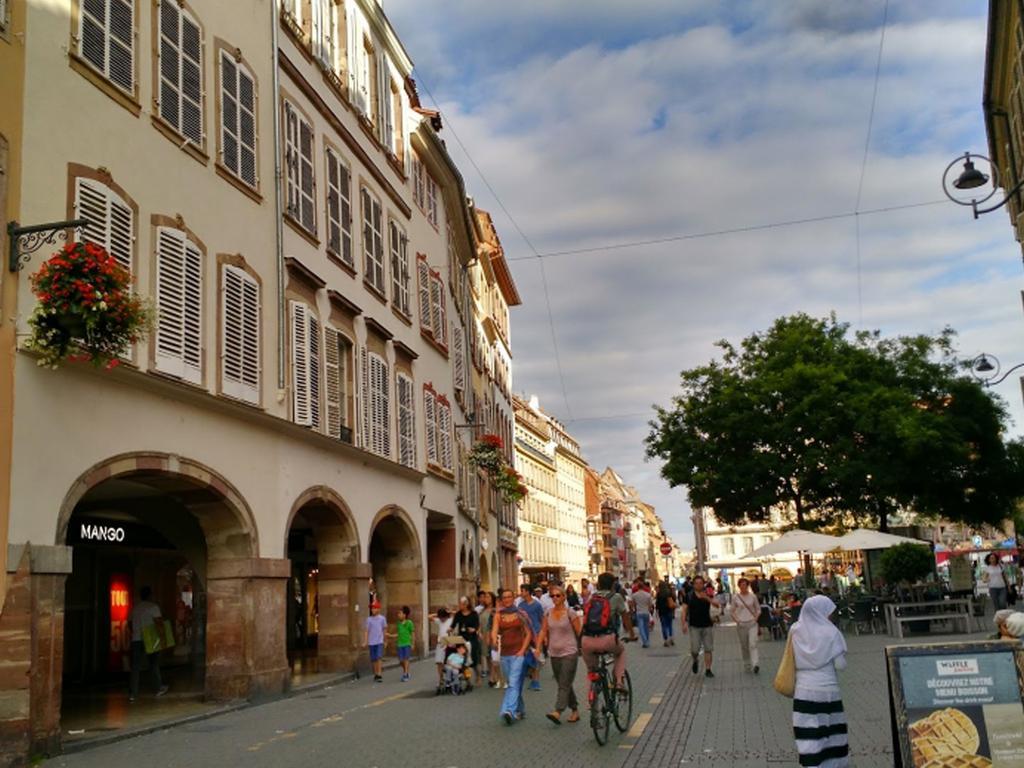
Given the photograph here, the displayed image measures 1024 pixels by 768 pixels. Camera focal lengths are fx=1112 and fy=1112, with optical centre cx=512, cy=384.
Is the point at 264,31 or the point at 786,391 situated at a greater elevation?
the point at 264,31

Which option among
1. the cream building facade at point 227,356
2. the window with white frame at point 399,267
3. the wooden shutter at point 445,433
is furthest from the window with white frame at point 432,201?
the wooden shutter at point 445,433

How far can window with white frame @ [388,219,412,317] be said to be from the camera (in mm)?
27406

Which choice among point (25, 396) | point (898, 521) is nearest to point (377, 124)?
point (25, 396)

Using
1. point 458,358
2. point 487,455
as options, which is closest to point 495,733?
point 487,455

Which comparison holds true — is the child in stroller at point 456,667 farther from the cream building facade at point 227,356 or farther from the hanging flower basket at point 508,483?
the hanging flower basket at point 508,483

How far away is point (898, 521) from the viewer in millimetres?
51062

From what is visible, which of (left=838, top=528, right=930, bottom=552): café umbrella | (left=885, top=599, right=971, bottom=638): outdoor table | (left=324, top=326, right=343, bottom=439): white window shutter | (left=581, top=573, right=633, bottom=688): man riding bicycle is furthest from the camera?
(left=838, top=528, right=930, bottom=552): café umbrella

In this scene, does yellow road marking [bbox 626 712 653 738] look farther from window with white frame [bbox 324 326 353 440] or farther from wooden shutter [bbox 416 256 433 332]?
wooden shutter [bbox 416 256 433 332]

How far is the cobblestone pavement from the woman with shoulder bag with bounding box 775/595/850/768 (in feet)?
4.99

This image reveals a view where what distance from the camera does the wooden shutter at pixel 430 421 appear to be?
96.8 feet

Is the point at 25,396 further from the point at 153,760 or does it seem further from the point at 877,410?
the point at 877,410

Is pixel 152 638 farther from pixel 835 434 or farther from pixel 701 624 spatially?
pixel 835 434

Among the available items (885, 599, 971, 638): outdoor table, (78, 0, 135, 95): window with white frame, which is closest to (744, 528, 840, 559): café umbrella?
(885, 599, 971, 638): outdoor table

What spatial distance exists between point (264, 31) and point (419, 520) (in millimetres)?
12869
